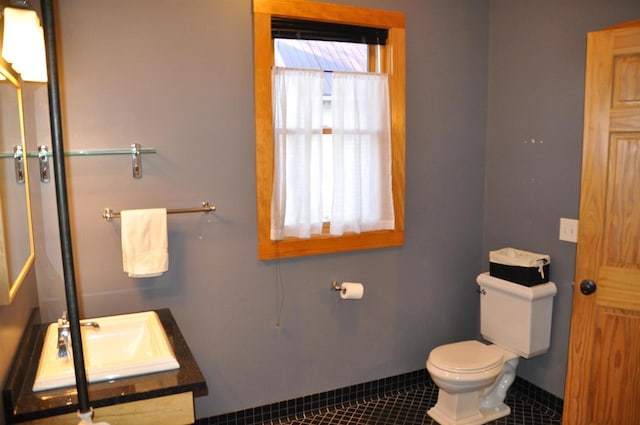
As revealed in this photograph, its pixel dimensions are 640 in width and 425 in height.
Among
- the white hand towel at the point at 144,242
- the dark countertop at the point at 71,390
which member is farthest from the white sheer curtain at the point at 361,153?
the dark countertop at the point at 71,390

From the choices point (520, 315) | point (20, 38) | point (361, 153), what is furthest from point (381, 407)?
point (20, 38)

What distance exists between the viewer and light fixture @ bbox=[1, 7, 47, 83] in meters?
1.47

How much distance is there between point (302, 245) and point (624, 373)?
65.0 inches

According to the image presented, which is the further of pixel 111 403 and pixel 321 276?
pixel 321 276

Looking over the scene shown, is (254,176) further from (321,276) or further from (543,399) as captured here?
(543,399)

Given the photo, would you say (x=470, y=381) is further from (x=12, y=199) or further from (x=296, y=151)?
(x=12, y=199)

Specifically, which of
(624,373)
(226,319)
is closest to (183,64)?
(226,319)

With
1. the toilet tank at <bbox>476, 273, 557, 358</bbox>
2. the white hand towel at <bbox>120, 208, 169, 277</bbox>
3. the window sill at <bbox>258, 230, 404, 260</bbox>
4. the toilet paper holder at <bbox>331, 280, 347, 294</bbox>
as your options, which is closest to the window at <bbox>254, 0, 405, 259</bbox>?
the window sill at <bbox>258, 230, 404, 260</bbox>

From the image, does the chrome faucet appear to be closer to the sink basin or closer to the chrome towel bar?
the sink basin

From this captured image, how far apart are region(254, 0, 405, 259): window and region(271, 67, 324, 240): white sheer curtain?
0.04 m

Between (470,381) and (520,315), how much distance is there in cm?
49

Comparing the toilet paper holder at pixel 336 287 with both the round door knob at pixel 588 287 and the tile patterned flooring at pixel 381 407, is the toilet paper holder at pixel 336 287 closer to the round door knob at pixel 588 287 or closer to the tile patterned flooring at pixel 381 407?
the tile patterned flooring at pixel 381 407

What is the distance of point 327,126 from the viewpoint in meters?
2.72

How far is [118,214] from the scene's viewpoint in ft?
7.54
